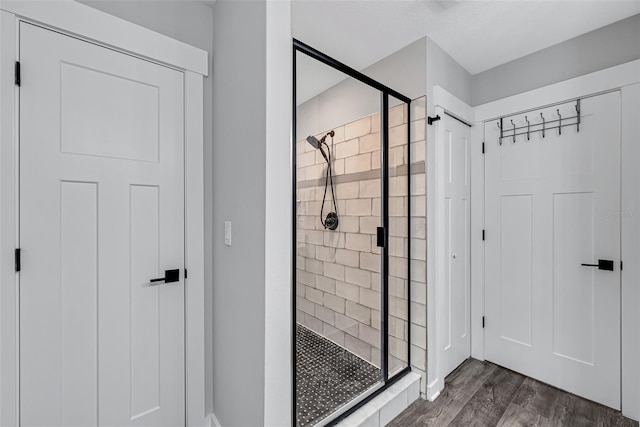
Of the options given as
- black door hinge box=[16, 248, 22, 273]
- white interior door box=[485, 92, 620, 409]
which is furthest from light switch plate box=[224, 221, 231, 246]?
white interior door box=[485, 92, 620, 409]

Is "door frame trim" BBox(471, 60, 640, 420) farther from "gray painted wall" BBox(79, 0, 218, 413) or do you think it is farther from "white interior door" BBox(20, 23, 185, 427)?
"white interior door" BBox(20, 23, 185, 427)

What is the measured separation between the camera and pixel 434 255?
206cm

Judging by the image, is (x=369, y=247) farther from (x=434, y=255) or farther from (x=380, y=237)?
(x=434, y=255)

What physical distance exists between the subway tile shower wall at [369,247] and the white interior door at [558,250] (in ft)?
2.74

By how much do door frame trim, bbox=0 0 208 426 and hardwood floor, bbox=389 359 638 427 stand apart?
4.50 ft

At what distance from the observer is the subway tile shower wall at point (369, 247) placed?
6.14 ft

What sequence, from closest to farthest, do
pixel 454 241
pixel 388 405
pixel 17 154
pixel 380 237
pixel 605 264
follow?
pixel 17 154 → pixel 388 405 → pixel 605 264 → pixel 380 237 → pixel 454 241

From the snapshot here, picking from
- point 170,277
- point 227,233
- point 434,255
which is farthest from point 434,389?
point 170,277

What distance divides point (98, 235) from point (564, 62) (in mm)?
3116

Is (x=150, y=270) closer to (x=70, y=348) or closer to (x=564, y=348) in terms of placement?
(x=70, y=348)

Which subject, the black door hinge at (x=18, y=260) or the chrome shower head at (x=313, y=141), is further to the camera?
the chrome shower head at (x=313, y=141)

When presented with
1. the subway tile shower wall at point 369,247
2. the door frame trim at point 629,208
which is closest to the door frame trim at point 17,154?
the subway tile shower wall at point 369,247

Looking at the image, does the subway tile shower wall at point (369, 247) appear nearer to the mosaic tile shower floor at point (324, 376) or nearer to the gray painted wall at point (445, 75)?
the mosaic tile shower floor at point (324, 376)

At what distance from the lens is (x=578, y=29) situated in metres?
1.92
